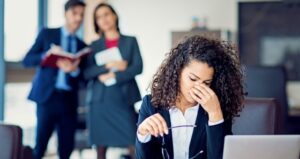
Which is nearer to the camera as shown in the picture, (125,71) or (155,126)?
(155,126)

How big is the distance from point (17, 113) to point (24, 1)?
3.68 ft

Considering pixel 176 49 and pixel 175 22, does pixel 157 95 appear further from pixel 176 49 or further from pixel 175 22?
pixel 175 22

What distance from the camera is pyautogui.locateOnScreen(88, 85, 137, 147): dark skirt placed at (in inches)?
161

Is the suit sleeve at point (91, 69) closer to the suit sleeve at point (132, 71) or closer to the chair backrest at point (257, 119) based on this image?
the suit sleeve at point (132, 71)

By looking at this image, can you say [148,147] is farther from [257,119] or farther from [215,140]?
[257,119]

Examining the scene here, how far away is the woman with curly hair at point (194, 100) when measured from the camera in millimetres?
1724

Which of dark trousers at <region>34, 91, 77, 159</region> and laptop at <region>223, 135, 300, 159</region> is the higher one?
laptop at <region>223, 135, 300, 159</region>

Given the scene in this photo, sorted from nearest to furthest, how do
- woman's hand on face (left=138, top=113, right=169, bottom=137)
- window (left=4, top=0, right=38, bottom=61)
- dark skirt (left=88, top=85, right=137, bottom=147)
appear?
1. woman's hand on face (left=138, top=113, right=169, bottom=137)
2. dark skirt (left=88, top=85, right=137, bottom=147)
3. window (left=4, top=0, right=38, bottom=61)

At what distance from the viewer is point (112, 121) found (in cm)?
412

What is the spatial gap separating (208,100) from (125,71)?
2325mm

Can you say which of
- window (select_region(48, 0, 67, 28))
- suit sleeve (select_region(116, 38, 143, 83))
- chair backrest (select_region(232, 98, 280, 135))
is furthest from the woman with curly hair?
window (select_region(48, 0, 67, 28))

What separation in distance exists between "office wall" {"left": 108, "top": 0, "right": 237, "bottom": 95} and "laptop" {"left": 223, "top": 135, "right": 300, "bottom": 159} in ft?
17.1

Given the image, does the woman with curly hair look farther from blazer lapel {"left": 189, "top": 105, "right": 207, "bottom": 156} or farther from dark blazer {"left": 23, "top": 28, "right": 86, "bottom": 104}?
dark blazer {"left": 23, "top": 28, "right": 86, "bottom": 104}

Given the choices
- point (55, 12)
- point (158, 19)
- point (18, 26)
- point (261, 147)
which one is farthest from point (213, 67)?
point (158, 19)
